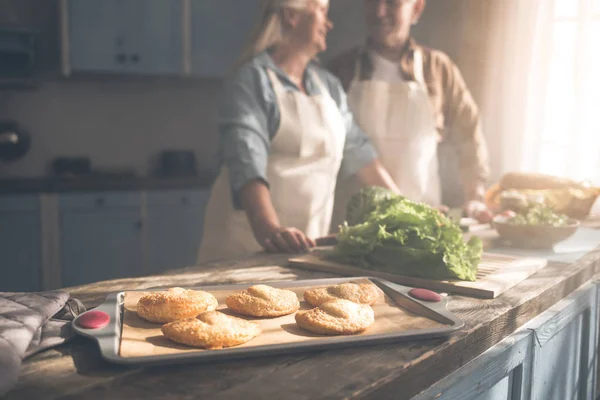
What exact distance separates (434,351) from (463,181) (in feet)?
7.19

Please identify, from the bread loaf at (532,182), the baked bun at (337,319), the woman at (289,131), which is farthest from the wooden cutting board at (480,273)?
the bread loaf at (532,182)

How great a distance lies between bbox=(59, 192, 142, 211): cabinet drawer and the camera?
10.9 feet

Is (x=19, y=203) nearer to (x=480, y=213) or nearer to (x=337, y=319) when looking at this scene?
(x=480, y=213)

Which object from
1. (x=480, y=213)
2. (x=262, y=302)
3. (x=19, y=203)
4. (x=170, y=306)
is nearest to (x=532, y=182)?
(x=480, y=213)

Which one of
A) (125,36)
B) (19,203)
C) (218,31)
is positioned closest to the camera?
(19,203)

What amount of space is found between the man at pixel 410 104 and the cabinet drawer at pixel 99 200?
1345 millimetres

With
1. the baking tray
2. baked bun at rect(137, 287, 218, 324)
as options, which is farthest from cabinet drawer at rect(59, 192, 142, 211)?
baked bun at rect(137, 287, 218, 324)

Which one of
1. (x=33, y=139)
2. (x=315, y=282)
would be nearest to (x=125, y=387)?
(x=315, y=282)

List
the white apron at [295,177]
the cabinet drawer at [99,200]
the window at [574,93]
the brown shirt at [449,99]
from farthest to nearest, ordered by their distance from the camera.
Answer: the cabinet drawer at [99,200]
the brown shirt at [449,99]
the window at [574,93]
the white apron at [295,177]

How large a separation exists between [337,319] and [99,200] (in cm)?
275

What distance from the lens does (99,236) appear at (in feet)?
11.2

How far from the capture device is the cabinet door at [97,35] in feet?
11.2

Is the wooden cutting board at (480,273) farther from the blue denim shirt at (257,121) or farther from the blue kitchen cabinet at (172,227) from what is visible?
the blue kitchen cabinet at (172,227)

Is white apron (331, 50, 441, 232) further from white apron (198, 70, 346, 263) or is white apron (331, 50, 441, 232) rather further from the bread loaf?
the bread loaf
